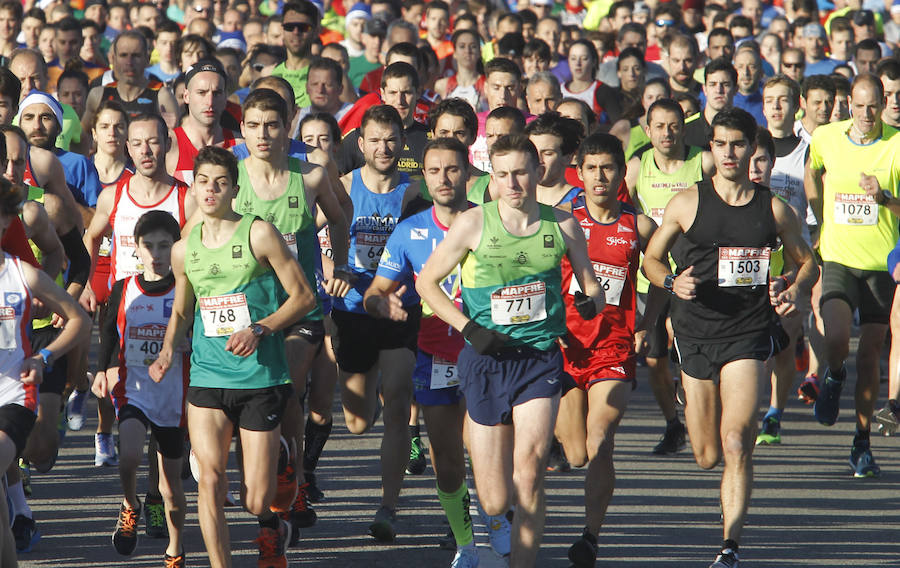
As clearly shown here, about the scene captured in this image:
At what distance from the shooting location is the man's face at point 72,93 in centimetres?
1121

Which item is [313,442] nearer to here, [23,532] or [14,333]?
[23,532]

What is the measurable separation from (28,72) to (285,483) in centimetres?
465

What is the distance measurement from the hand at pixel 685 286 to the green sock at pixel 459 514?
1334 mm

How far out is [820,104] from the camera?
10586 millimetres

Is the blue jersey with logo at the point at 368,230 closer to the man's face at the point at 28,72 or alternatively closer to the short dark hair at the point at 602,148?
the short dark hair at the point at 602,148

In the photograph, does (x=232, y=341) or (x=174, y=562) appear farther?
(x=174, y=562)

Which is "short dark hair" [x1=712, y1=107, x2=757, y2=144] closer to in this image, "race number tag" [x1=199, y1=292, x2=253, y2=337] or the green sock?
the green sock

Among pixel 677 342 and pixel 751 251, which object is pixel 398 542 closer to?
pixel 677 342

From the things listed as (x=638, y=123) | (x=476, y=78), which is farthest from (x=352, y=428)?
(x=476, y=78)

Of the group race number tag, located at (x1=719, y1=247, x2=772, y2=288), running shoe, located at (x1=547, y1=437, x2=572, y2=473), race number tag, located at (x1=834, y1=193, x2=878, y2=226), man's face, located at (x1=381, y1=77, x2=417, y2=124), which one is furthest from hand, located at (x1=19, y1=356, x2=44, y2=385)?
race number tag, located at (x1=834, y1=193, x2=878, y2=226)

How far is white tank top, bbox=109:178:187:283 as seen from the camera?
7.60 meters

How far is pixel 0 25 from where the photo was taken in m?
13.8

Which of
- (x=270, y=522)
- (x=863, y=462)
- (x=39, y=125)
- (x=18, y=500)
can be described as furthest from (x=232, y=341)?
(x=863, y=462)

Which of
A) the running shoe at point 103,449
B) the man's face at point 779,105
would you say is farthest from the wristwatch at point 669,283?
the running shoe at point 103,449
